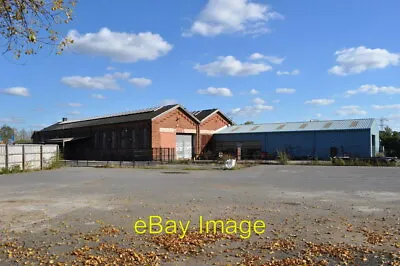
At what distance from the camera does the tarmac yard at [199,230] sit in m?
5.80

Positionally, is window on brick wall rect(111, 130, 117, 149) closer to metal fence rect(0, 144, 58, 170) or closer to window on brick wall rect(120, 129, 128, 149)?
window on brick wall rect(120, 129, 128, 149)

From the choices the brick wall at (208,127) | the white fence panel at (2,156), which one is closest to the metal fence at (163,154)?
the brick wall at (208,127)

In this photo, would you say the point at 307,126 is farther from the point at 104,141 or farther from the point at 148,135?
the point at 104,141

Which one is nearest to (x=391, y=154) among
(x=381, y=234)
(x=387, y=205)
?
(x=387, y=205)

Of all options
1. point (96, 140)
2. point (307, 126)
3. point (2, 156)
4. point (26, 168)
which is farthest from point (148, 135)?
point (2, 156)

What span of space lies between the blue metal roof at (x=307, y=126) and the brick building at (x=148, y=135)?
3.98 metres

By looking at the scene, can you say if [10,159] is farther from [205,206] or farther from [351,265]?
[351,265]

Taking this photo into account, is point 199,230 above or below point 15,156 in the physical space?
below

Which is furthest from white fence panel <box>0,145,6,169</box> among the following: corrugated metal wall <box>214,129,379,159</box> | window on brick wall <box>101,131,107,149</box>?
corrugated metal wall <box>214,129,379,159</box>

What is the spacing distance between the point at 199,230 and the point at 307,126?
4245cm

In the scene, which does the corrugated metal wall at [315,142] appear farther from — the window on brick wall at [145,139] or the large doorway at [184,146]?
the window on brick wall at [145,139]

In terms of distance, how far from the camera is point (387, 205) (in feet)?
34.9

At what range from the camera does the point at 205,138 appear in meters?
55.5

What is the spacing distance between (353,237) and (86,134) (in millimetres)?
54984
